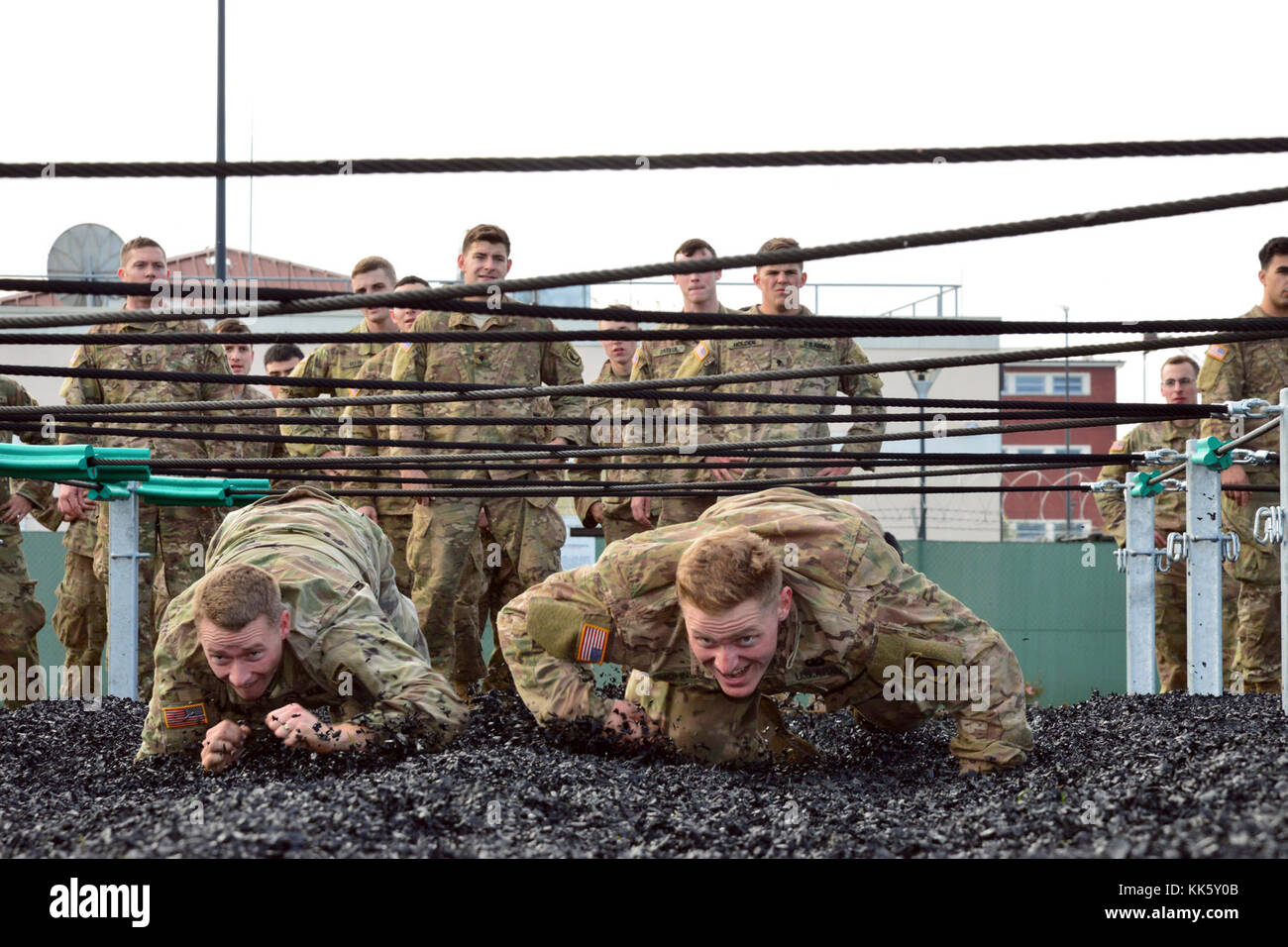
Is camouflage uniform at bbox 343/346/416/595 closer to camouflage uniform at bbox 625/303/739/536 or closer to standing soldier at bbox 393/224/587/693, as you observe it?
standing soldier at bbox 393/224/587/693

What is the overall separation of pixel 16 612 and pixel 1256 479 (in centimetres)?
674

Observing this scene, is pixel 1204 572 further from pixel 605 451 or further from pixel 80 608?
pixel 80 608

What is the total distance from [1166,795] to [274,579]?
258cm

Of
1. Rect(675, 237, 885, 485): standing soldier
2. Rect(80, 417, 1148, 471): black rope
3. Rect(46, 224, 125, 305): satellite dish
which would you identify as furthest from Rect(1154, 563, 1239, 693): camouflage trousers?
Rect(46, 224, 125, 305): satellite dish

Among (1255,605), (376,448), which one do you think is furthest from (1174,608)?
(376,448)

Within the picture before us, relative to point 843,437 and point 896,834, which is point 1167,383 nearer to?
point 843,437

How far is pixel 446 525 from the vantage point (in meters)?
6.43

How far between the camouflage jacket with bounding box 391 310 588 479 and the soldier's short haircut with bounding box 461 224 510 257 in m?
0.41

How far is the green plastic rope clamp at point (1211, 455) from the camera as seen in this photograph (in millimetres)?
4910

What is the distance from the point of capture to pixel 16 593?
7.19 m

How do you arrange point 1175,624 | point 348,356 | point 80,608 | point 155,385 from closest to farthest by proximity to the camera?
point 155,385, point 80,608, point 1175,624, point 348,356

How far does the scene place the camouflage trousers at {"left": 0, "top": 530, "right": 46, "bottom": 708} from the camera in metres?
7.12
